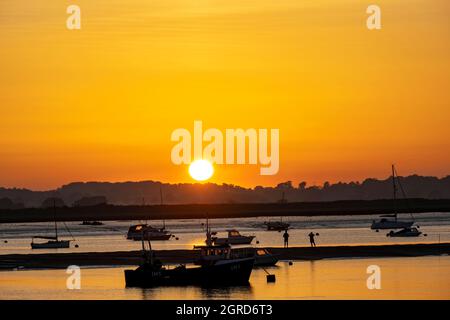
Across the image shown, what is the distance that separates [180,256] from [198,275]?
26.8m

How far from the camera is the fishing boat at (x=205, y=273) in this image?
61.8 m

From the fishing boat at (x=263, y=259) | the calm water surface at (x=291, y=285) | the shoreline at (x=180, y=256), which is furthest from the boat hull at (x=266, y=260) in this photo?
the shoreline at (x=180, y=256)

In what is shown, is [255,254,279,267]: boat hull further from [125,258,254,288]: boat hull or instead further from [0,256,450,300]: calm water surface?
[125,258,254,288]: boat hull

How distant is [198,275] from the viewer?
6178 cm

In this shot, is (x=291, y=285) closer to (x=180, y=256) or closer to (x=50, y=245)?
(x=180, y=256)

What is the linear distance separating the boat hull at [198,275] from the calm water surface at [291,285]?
74cm

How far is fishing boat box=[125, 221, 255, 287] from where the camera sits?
61781 millimetres

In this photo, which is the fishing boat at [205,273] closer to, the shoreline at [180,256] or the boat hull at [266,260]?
the boat hull at [266,260]

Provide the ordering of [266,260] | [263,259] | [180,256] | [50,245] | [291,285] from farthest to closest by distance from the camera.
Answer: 1. [50,245]
2. [180,256]
3. [266,260]
4. [263,259]
5. [291,285]

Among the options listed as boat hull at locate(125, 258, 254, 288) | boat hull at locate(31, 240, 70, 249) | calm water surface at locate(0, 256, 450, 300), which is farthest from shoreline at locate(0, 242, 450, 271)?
boat hull at locate(31, 240, 70, 249)

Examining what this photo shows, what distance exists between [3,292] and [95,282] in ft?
21.3

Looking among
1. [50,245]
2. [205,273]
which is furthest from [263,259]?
[50,245]
